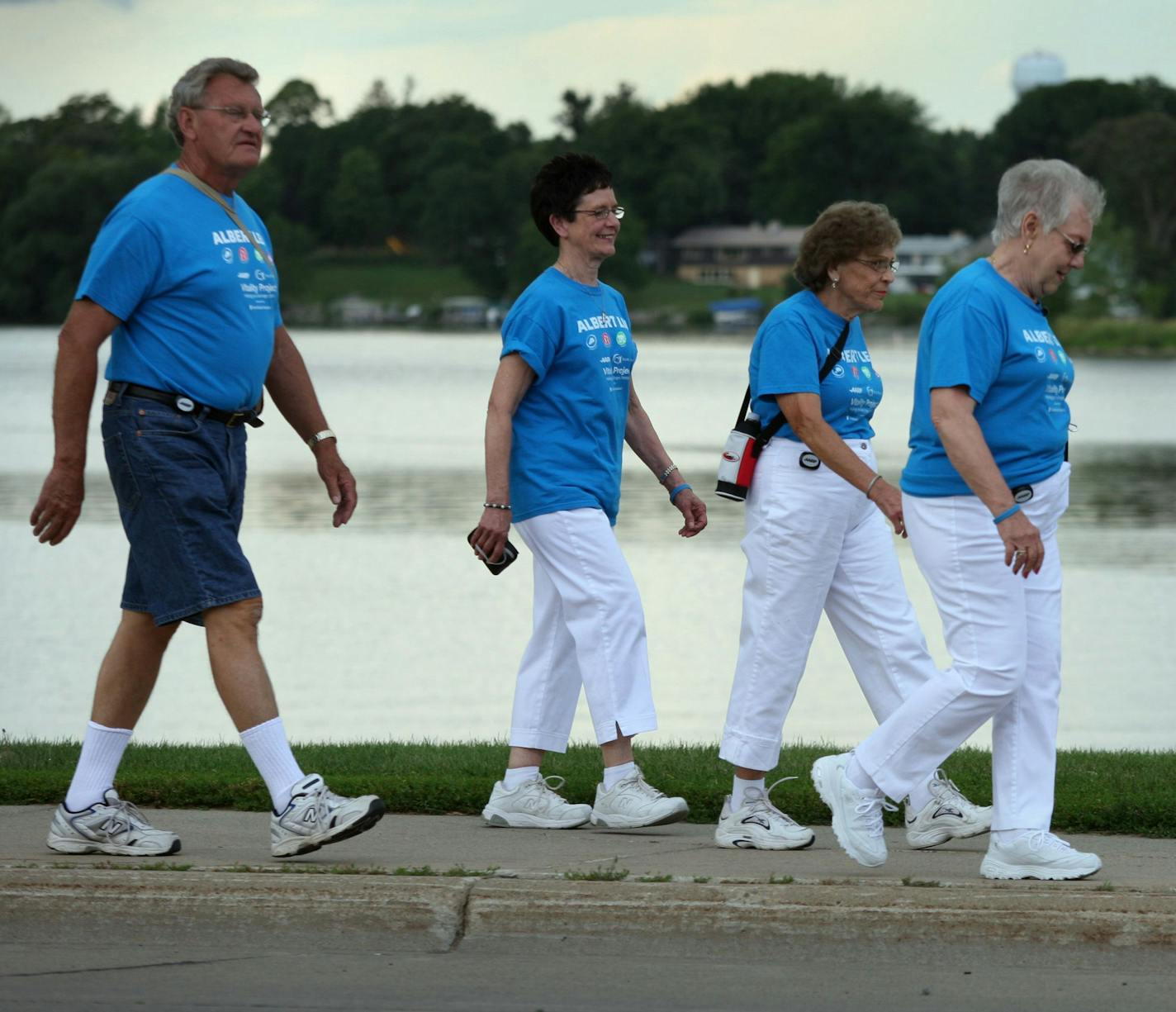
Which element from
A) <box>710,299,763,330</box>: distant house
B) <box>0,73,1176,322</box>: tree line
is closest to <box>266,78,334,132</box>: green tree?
<box>0,73,1176,322</box>: tree line

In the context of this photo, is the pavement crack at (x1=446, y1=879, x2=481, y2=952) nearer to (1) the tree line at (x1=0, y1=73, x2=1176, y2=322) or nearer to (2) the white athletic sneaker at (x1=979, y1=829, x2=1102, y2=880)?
(2) the white athletic sneaker at (x1=979, y1=829, x2=1102, y2=880)

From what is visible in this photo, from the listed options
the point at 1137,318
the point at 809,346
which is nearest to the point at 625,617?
the point at 809,346

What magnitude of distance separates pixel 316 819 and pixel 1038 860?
180 centimetres

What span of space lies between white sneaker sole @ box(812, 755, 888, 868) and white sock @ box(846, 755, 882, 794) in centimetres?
4

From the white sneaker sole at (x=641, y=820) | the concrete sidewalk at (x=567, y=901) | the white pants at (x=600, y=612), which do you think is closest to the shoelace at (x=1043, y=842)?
the concrete sidewalk at (x=567, y=901)

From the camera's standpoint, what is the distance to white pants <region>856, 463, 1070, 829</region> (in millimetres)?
5441

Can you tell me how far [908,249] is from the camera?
156 meters

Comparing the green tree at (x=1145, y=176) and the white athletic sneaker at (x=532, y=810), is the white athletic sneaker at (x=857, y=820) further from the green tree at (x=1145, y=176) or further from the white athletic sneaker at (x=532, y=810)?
the green tree at (x=1145, y=176)

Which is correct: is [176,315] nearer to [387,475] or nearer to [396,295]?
[387,475]

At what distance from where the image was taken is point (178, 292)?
18.1 ft

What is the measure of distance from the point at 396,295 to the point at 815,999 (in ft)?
478

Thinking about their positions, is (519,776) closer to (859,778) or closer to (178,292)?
(859,778)

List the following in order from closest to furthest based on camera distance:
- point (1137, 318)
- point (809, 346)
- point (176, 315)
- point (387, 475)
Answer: point (176, 315), point (809, 346), point (387, 475), point (1137, 318)

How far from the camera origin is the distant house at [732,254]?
544ft
